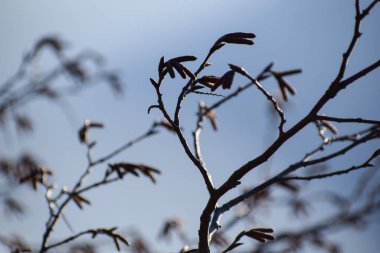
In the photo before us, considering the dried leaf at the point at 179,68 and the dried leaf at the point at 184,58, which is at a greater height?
the dried leaf at the point at 184,58

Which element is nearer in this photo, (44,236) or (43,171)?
(44,236)

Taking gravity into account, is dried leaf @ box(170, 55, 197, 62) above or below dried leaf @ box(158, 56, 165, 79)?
above

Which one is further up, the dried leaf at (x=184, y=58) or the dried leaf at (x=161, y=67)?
the dried leaf at (x=184, y=58)

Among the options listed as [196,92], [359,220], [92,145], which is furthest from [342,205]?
[196,92]

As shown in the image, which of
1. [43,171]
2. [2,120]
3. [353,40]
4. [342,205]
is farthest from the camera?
[342,205]

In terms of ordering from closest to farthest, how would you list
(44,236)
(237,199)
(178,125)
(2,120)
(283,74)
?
(178,125) < (237,199) < (283,74) < (44,236) < (2,120)

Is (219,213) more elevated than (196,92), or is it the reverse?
(196,92)

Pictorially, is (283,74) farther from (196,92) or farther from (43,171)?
(43,171)

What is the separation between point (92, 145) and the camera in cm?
214

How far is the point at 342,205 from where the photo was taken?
239 inches

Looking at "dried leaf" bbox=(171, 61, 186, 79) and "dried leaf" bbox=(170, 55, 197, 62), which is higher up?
"dried leaf" bbox=(170, 55, 197, 62)

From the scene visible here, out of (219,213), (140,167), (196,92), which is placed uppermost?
(140,167)

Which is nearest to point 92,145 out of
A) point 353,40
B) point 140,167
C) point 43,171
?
point 43,171

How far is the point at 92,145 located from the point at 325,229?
15.9 ft
